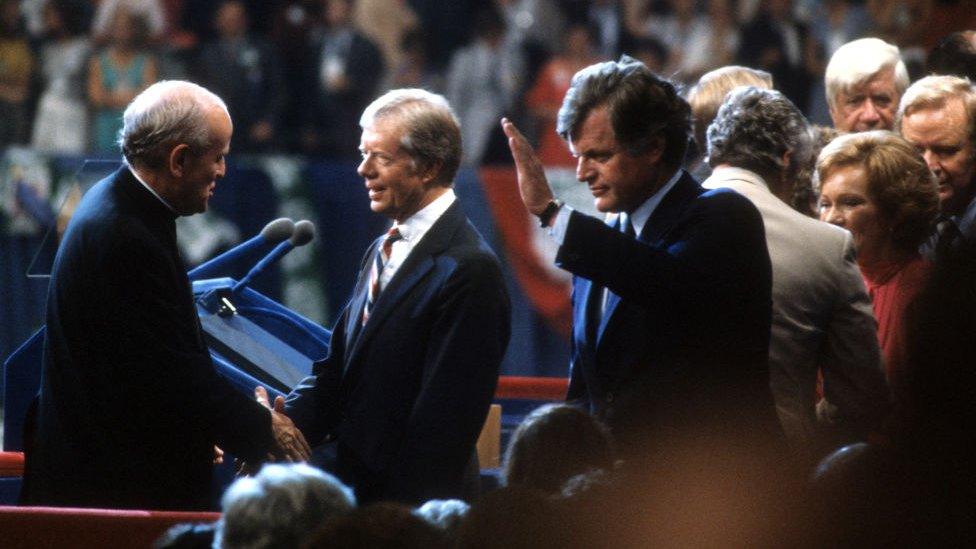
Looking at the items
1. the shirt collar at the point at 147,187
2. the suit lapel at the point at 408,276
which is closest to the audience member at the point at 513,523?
the suit lapel at the point at 408,276

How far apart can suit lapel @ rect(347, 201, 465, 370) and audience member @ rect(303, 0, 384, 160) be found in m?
6.08

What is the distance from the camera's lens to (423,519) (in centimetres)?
201

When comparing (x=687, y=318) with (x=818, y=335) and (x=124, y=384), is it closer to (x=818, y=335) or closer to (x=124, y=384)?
(x=818, y=335)

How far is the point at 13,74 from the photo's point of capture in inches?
374

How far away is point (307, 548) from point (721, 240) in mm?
1109

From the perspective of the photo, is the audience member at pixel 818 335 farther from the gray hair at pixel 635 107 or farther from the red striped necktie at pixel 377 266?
the red striped necktie at pixel 377 266

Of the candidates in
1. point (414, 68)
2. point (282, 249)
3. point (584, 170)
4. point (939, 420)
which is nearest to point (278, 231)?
point (282, 249)

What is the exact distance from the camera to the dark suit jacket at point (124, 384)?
3.25 meters

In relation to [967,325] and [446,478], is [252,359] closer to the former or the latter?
[446,478]

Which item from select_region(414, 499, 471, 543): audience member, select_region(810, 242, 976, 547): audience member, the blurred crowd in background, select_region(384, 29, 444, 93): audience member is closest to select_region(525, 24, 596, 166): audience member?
the blurred crowd in background

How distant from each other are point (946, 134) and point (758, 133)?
34.2 inches

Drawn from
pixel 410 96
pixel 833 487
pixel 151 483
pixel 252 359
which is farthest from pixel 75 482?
pixel 833 487

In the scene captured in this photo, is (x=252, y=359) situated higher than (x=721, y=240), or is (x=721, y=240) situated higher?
(x=721, y=240)

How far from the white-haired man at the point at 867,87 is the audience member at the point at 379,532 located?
10.00 ft
